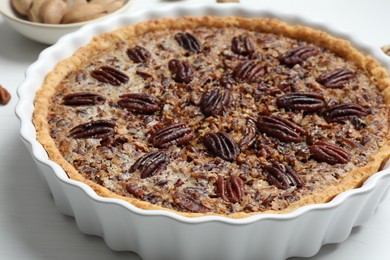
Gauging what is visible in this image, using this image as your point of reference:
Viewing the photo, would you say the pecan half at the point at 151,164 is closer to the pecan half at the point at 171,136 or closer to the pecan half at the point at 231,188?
the pecan half at the point at 171,136

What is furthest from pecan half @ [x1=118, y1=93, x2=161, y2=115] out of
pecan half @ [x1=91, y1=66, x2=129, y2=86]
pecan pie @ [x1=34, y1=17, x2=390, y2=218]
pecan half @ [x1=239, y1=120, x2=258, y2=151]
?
pecan half @ [x1=239, y1=120, x2=258, y2=151]

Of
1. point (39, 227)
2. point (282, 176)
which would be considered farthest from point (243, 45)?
point (39, 227)

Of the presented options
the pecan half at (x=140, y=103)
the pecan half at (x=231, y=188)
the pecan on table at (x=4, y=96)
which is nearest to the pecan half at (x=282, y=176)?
the pecan half at (x=231, y=188)

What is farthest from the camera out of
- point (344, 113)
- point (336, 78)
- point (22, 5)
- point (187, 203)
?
point (22, 5)

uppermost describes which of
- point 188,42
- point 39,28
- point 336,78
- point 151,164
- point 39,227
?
point 336,78

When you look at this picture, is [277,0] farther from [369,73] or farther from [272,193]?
[272,193]

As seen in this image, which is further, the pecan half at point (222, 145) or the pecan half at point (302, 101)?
the pecan half at point (302, 101)

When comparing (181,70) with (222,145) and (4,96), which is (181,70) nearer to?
(222,145)
